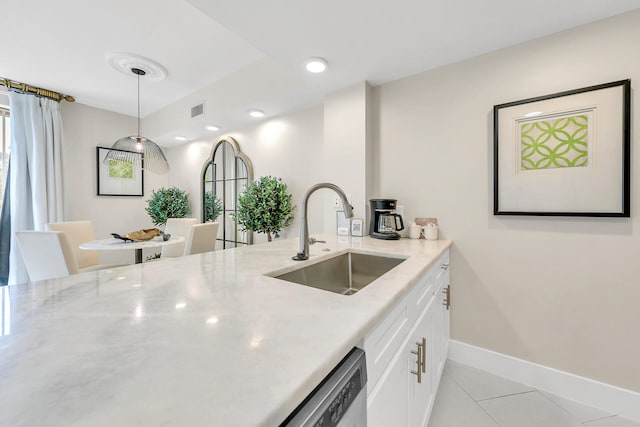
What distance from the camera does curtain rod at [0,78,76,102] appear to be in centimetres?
291

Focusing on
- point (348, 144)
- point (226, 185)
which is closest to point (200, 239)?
point (226, 185)

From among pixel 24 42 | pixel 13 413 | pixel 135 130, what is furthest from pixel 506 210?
pixel 135 130

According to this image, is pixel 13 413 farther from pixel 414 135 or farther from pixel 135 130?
pixel 135 130

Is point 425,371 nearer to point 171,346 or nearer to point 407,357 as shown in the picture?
point 407,357

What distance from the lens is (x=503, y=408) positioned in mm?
1507

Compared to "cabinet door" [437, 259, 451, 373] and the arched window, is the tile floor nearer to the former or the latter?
"cabinet door" [437, 259, 451, 373]

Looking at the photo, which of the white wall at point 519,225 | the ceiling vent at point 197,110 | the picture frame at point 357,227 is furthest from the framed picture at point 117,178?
the white wall at point 519,225

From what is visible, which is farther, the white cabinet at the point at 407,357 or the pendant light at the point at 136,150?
the pendant light at the point at 136,150

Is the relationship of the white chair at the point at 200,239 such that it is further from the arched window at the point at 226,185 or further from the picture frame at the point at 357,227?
the picture frame at the point at 357,227

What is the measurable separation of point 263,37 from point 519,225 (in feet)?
6.88

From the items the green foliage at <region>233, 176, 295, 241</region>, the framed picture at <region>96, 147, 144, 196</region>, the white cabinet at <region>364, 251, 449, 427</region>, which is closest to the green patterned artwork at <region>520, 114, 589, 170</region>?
the white cabinet at <region>364, 251, 449, 427</region>

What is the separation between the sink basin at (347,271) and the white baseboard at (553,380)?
98 cm

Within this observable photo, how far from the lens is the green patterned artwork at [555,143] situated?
60.1 inches

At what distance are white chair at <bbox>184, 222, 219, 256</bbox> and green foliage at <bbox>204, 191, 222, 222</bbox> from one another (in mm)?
1134
